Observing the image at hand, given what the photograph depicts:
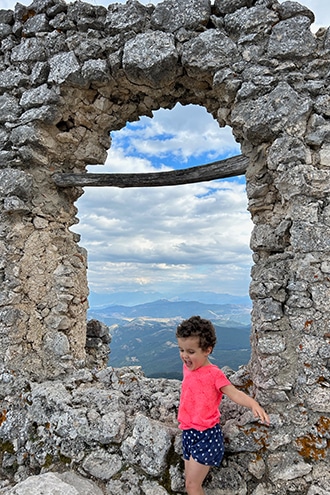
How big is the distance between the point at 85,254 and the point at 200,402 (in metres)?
3.03

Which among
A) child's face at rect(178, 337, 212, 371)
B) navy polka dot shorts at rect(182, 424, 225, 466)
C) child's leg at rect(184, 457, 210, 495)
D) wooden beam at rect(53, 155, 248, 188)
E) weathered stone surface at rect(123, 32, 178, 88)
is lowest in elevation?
child's leg at rect(184, 457, 210, 495)

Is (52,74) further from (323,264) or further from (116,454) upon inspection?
(116,454)

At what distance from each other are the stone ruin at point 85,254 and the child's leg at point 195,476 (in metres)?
0.23

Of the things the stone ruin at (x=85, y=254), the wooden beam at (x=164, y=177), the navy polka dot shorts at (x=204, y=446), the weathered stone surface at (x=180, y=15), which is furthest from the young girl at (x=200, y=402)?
the weathered stone surface at (x=180, y=15)

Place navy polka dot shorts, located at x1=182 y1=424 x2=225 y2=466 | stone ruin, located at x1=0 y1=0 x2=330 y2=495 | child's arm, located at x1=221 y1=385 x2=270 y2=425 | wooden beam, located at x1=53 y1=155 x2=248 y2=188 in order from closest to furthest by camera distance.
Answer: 1. child's arm, located at x1=221 y1=385 x2=270 y2=425
2. navy polka dot shorts, located at x1=182 y1=424 x2=225 y2=466
3. stone ruin, located at x1=0 y1=0 x2=330 y2=495
4. wooden beam, located at x1=53 y1=155 x2=248 y2=188

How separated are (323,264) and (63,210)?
3454 mm

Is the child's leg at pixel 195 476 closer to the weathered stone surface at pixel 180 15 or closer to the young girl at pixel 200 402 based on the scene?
the young girl at pixel 200 402

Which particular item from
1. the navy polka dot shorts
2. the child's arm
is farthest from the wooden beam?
the navy polka dot shorts

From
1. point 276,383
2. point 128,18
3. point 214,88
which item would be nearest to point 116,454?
point 276,383

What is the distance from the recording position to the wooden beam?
3861mm

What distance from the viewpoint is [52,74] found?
4.34 m

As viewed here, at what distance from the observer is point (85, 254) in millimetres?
5074

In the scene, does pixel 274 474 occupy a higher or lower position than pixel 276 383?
lower

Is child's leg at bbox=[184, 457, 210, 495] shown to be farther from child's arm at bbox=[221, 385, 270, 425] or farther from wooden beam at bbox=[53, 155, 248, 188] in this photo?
wooden beam at bbox=[53, 155, 248, 188]
